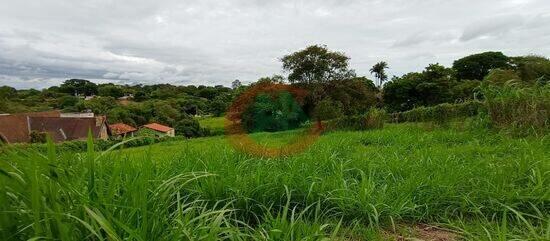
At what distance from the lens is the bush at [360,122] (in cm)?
1111

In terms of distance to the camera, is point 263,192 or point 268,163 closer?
point 263,192

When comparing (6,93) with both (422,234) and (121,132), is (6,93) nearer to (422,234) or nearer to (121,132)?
(121,132)

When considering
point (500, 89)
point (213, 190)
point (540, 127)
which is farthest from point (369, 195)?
point (500, 89)

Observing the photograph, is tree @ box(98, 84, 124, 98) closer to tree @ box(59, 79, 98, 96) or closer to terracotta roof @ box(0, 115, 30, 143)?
tree @ box(59, 79, 98, 96)

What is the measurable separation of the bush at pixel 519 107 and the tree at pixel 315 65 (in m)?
14.5

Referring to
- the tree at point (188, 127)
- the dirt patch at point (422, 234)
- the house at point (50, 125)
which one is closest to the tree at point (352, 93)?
the tree at point (188, 127)

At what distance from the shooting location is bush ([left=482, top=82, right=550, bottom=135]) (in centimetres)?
553

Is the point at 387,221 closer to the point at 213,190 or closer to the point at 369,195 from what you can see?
the point at 369,195

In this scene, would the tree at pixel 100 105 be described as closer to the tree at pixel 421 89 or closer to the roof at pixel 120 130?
the roof at pixel 120 130

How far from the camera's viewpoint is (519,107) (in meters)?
5.81

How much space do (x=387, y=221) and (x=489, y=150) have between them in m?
2.89

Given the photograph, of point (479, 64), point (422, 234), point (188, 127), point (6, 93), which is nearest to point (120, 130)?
point (422, 234)

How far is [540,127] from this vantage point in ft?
17.9

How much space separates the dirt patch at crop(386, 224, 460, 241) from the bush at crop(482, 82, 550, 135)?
13.7 feet
